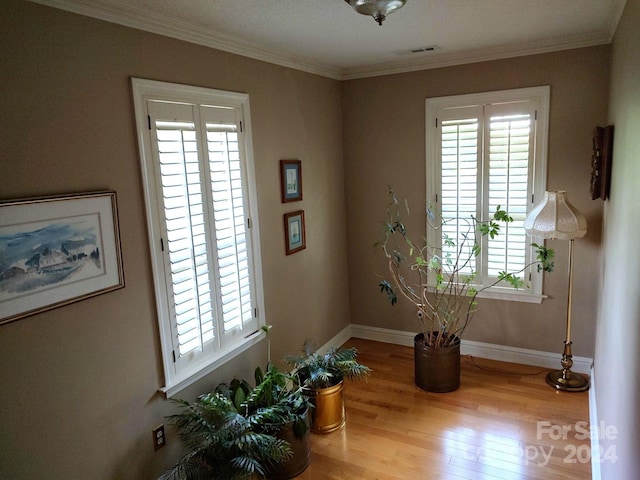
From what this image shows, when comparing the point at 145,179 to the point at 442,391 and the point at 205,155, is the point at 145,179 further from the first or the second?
the point at 442,391

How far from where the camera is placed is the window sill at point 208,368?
2514 mm

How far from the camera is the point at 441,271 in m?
3.98

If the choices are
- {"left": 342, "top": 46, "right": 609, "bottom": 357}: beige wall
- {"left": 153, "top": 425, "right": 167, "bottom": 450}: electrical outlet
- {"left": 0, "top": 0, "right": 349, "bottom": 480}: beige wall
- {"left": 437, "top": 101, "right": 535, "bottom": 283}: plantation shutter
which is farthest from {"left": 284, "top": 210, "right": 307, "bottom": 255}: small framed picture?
{"left": 153, "top": 425, "right": 167, "bottom": 450}: electrical outlet

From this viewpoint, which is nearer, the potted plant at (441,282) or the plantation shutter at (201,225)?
the plantation shutter at (201,225)

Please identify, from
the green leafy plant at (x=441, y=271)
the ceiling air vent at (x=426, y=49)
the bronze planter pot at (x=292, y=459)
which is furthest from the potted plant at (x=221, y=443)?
the ceiling air vent at (x=426, y=49)

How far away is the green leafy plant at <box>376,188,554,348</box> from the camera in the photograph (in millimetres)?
3582

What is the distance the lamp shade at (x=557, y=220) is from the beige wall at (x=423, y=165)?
1.03 ft

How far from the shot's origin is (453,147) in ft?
12.4

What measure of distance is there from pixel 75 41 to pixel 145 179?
665mm

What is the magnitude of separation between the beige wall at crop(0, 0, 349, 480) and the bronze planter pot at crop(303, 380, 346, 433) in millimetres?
545

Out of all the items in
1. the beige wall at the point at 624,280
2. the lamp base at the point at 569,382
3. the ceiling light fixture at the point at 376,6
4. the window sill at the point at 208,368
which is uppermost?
the ceiling light fixture at the point at 376,6

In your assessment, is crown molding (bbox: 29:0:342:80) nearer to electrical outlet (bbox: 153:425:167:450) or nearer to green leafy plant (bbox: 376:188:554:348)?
green leafy plant (bbox: 376:188:554:348)

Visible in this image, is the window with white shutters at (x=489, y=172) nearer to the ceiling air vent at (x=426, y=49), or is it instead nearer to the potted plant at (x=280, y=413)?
the ceiling air vent at (x=426, y=49)

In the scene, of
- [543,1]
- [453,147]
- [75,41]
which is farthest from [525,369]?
[75,41]
